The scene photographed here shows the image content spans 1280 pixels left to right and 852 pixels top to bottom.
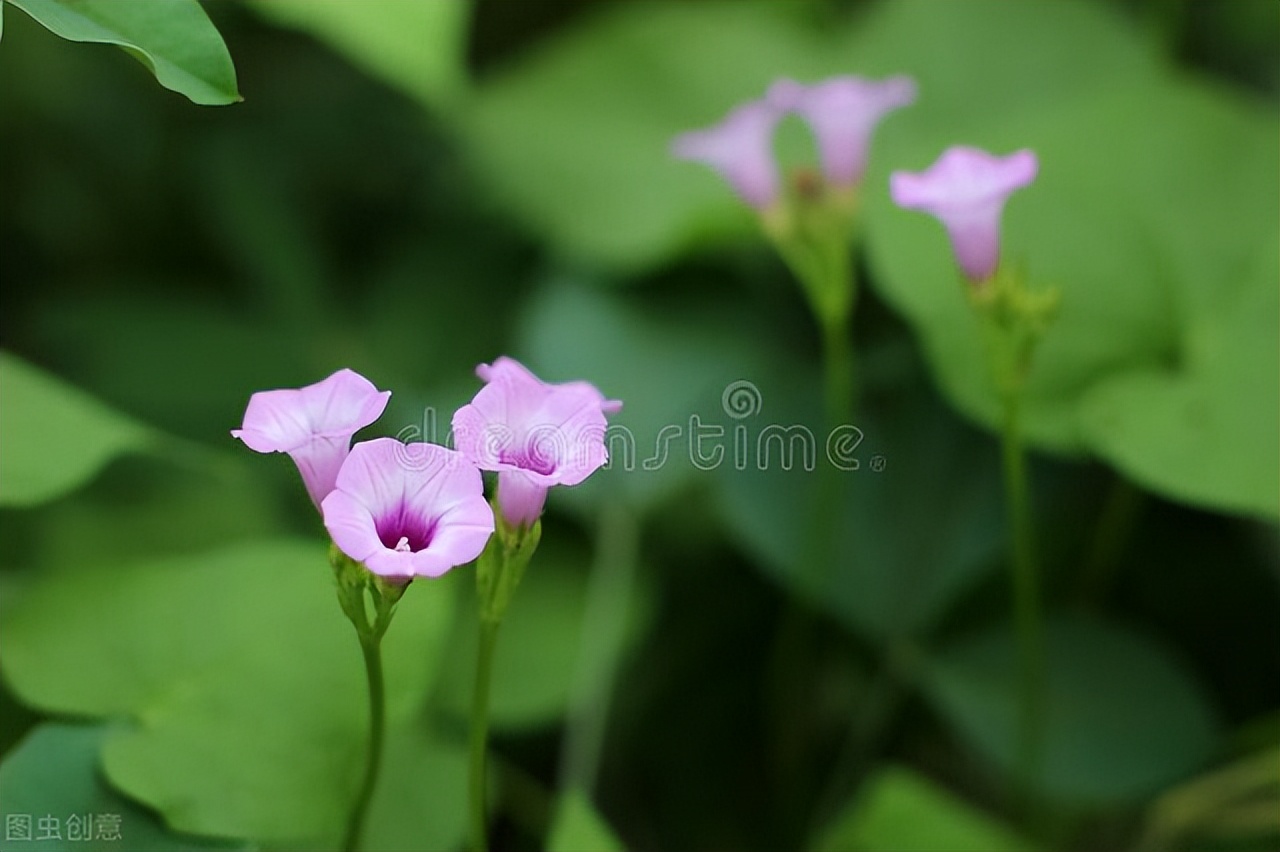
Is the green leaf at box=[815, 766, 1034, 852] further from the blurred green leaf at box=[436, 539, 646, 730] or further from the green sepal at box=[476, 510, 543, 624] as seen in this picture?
the green sepal at box=[476, 510, 543, 624]

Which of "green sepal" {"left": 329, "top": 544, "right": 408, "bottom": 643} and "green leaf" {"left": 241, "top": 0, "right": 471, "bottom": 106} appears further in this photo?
"green leaf" {"left": 241, "top": 0, "right": 471, "bottom": 106}

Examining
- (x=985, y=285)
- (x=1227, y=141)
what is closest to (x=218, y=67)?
(x=985, y=285)

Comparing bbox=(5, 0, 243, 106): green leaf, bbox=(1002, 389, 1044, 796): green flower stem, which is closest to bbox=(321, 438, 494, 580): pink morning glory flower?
bbox=(5, 0, 243, 106): green leaf

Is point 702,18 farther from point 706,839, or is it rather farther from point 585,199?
point 706,839

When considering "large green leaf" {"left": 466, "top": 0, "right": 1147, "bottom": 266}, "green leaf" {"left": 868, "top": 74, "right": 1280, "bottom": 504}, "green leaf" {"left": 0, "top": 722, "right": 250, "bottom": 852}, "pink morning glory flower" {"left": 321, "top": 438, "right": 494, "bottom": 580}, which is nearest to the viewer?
"pink morning glory flower" {"left": 321, "top": 438, "right": 494, "bottom": 580}

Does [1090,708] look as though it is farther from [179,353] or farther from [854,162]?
[179,353]

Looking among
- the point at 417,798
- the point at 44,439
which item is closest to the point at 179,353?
the point at 44,439

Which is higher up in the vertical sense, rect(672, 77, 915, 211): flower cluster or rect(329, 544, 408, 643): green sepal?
rect(672, 77, 915, 211): flower cluster
